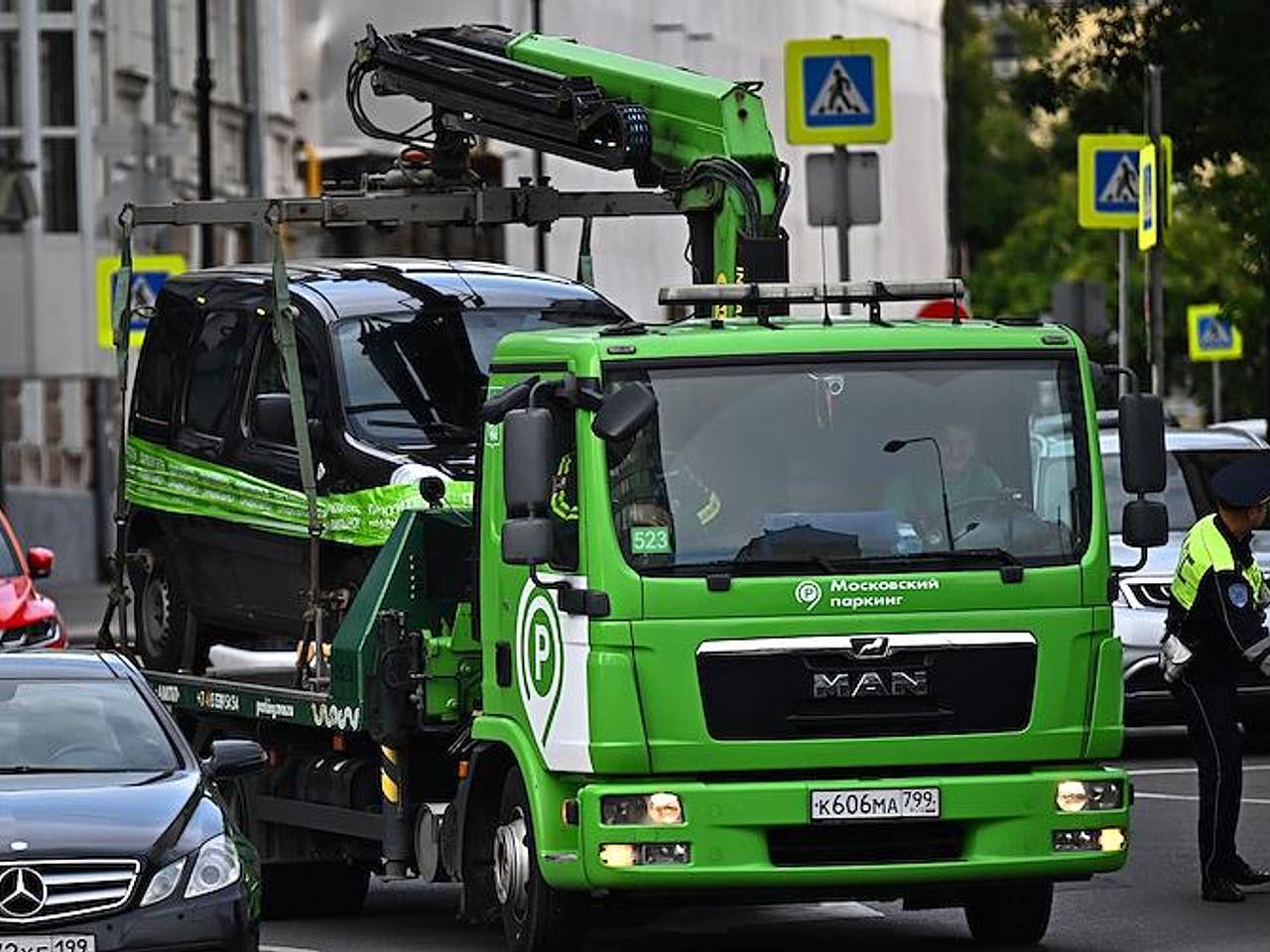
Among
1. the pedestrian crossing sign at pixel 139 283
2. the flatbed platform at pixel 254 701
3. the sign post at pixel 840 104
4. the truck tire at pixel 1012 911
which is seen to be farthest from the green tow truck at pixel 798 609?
the pedestrian crossing sign at pixel 139 283

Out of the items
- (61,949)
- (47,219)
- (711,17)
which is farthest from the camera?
(711,17)

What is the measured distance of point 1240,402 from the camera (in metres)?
60.2

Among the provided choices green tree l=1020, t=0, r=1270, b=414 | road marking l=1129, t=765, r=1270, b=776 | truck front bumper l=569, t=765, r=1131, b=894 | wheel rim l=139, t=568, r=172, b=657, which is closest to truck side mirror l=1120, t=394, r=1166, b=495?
truck front bumper l=569, t=765, r=1131, b=894

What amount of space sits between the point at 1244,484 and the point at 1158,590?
6.61 meters

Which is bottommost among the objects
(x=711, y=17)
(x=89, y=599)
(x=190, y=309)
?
(x=89, y=599)

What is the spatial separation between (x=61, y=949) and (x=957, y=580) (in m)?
3.33

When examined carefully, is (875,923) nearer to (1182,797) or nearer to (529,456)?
(529,456)

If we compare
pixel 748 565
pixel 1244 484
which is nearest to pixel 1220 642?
pixel 1244 484

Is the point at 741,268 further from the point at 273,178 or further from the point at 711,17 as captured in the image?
the point at 711,17

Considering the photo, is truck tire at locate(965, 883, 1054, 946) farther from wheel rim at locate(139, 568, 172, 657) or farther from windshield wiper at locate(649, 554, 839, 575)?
wheel rim at locate(139, 568, 172, 657)

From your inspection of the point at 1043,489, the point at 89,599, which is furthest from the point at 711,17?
the point at 1043,489

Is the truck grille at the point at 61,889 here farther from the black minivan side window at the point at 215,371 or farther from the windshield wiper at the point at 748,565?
the black minivan side window at the point at 215,371

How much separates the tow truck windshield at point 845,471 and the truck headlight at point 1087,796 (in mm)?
774

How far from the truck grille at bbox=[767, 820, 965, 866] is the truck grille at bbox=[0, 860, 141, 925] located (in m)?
2.30
